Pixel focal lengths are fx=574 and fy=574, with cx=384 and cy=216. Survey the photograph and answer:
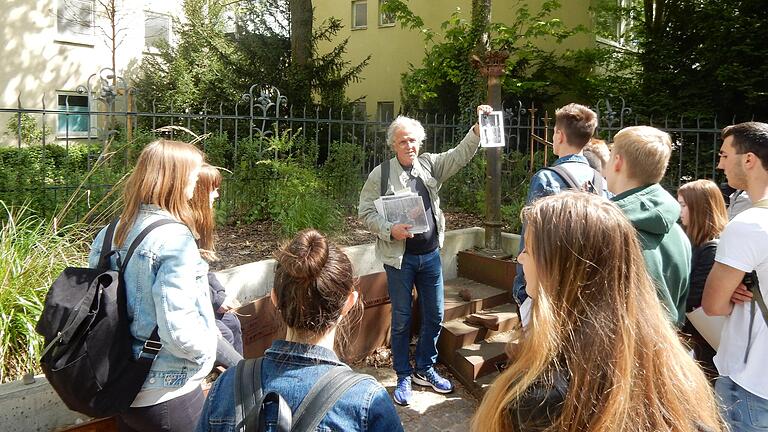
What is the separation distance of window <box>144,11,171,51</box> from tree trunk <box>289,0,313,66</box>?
1146cm

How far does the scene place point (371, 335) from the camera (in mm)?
4848

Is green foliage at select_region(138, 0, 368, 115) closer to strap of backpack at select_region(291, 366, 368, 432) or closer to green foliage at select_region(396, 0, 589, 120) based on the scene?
green foliage at select_region(396, 0, 589, 120)

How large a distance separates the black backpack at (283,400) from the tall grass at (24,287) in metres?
2.15

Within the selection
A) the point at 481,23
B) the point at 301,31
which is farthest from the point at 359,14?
the point at 481,23

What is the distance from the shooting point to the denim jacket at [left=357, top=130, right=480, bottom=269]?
392 centimetres

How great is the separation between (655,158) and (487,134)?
1.66 metres

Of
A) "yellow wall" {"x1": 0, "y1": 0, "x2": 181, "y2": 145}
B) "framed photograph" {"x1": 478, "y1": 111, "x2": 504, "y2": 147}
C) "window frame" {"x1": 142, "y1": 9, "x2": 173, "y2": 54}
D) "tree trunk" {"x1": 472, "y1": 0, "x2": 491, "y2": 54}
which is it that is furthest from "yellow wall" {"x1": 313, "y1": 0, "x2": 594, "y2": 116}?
"framed photograph" {"x1": 478, "y1": 111, "x2": 504, "y2": 147}

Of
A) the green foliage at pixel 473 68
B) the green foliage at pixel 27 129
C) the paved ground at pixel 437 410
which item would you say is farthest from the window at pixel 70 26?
the paved ground at pixel 437 410

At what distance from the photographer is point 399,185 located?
Answer: 13.1ft

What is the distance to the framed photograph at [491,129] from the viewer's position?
4031 mm

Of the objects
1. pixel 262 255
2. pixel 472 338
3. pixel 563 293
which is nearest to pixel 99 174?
pixel 262 255

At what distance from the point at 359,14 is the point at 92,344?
19603 mm

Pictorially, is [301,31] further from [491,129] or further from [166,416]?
[166,416]

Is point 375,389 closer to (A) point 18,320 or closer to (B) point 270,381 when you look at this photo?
(B) point 270,381
